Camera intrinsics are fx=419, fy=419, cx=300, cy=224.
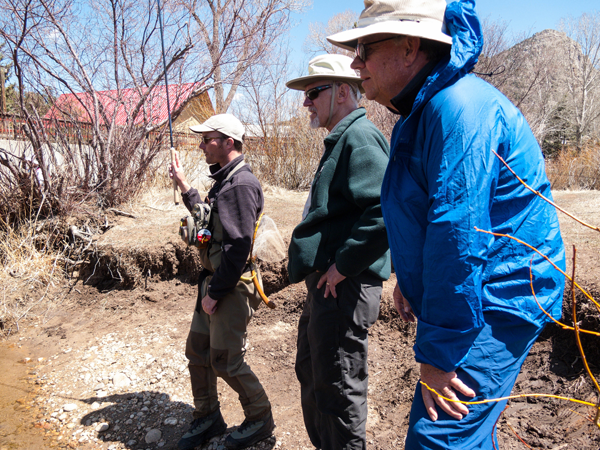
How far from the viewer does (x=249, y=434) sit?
8.81 ft

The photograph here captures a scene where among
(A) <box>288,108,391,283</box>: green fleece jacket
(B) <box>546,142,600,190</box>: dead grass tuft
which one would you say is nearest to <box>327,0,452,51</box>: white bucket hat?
(A) <box>288,108,391,283</box>: green fleece jacket

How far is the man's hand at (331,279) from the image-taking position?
1.99 metres

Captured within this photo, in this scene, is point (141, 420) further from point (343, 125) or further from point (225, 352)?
point (343, 125)

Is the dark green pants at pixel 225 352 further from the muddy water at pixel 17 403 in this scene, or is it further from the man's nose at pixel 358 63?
the man's nose at pixel 358 63

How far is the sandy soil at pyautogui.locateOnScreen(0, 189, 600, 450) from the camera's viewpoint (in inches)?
111

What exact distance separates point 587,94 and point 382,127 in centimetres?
3057

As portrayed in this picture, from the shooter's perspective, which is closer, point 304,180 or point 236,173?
point 236,173

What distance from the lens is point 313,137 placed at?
10.6 m

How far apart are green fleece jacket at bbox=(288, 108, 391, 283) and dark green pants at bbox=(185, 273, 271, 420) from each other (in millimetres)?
624

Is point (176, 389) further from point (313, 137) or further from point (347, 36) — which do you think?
point (313, 137)

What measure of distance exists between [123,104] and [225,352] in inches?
227

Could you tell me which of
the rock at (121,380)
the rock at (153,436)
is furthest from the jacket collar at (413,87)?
the rock at (121,380)

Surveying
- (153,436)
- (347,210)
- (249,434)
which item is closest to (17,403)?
(153,436)

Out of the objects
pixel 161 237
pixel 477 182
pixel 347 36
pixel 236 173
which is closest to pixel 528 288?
pixel 477 182
